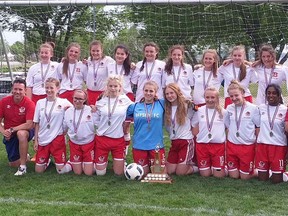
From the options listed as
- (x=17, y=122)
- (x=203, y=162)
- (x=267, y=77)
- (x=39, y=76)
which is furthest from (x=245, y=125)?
(x=39, y=76)

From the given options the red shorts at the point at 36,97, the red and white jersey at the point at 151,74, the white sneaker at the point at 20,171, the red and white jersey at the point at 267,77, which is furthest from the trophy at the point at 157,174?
the red shorts at the point at 36,97

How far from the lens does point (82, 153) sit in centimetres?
561

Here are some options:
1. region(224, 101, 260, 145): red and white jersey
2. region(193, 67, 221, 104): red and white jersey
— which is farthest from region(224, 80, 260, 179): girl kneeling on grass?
region(193, 67, 221, 104): red and white jersey

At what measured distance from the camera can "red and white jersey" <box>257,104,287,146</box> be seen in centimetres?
506

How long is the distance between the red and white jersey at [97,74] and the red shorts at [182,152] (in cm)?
157

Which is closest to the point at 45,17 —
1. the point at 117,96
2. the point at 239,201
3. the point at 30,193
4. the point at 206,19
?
the point at 206,19

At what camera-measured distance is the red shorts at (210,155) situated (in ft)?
17.6

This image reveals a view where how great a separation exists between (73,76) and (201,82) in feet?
6.13

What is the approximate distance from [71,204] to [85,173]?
123cm

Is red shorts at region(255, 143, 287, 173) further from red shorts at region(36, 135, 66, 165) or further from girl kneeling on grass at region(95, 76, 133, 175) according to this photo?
red shorts at region(36, 135, 66, 165)

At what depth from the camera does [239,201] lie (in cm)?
442

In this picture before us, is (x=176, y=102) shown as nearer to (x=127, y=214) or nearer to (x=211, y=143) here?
(x=211, y=143)

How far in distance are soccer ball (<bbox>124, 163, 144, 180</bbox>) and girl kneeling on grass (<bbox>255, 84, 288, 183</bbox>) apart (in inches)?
52.3

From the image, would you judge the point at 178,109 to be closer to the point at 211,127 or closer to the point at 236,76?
the point at 211,127
